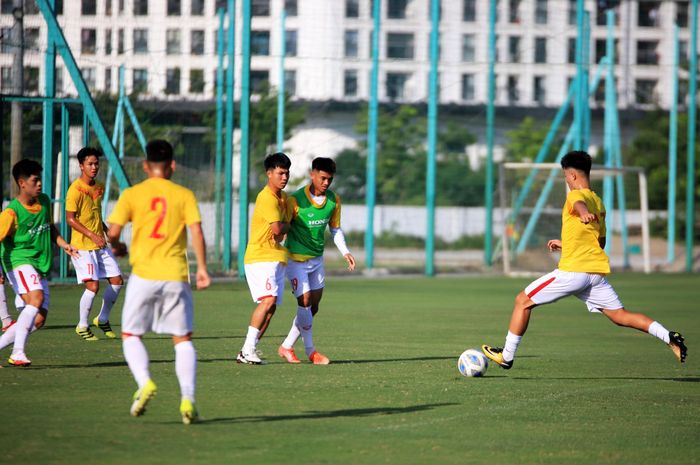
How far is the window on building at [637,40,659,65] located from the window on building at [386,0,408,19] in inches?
2090

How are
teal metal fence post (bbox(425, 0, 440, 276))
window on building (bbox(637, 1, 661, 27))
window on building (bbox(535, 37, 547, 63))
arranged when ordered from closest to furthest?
teal metal fence post (bbox(425, 0, 440, 276)) < window on building (bbox(535, 37, 547, 63)) < window on building (bbox(637, 1, 661, 27))

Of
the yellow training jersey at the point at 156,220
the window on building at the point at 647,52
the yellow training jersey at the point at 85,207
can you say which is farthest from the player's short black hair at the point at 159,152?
the window on building at the point at 647,52

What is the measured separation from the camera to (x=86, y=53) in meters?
24.8

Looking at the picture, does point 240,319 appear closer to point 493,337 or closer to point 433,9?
point 493,337

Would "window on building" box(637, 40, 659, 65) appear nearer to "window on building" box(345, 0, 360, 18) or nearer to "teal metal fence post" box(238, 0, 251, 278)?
"window on building" box(345, 0, 360, 18)

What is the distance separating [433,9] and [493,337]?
16.7 m

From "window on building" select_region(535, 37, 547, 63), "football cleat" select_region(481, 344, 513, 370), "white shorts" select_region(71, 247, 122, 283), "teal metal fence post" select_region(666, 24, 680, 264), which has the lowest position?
"football cleat" select_region(481, 344, 513, 370)

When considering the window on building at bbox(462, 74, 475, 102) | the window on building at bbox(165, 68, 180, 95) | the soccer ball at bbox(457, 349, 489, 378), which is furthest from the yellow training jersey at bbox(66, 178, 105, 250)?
the window on building at bbox(462, 74, 475, 102)

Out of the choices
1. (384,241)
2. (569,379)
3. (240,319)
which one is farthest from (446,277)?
(569,379)

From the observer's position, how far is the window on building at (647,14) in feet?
276

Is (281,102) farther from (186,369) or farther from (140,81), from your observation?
(186,369)

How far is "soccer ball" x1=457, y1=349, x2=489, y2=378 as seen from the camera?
10.8 meters

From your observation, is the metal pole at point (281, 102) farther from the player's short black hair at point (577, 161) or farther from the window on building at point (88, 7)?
the player's short black hair at point (577, 161)

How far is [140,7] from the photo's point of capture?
25688mm
